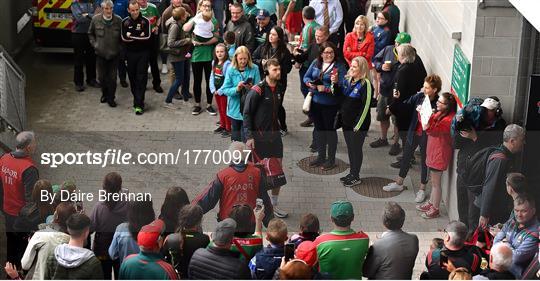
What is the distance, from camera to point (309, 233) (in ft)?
30.7

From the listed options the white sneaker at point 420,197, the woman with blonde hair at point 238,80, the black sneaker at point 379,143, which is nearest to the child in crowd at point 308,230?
the white sneaker at point 420,197

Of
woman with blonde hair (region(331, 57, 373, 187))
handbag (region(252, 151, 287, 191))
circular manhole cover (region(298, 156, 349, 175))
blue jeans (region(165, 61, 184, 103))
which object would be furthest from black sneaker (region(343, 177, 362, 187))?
blue jeans (region(165, 61, 184, 103))

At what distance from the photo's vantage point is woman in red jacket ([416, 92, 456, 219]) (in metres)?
12.1

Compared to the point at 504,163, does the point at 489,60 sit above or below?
above

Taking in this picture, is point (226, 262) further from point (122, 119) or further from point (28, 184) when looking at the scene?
point (122, 119)

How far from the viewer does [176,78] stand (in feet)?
52.5

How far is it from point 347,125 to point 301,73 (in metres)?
2.21

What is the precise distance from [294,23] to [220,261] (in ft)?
32.3

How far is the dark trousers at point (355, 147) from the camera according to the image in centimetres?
1329

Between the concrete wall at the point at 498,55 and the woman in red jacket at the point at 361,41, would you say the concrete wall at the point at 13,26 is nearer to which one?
the woman in red jacket at the point at 361,41

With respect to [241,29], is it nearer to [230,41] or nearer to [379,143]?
[230,41]

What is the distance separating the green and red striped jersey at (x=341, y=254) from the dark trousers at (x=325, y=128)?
4.57 metres

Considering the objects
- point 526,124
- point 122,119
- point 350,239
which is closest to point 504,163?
point 526,124

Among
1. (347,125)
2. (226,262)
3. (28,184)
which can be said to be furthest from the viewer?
(347,125)
